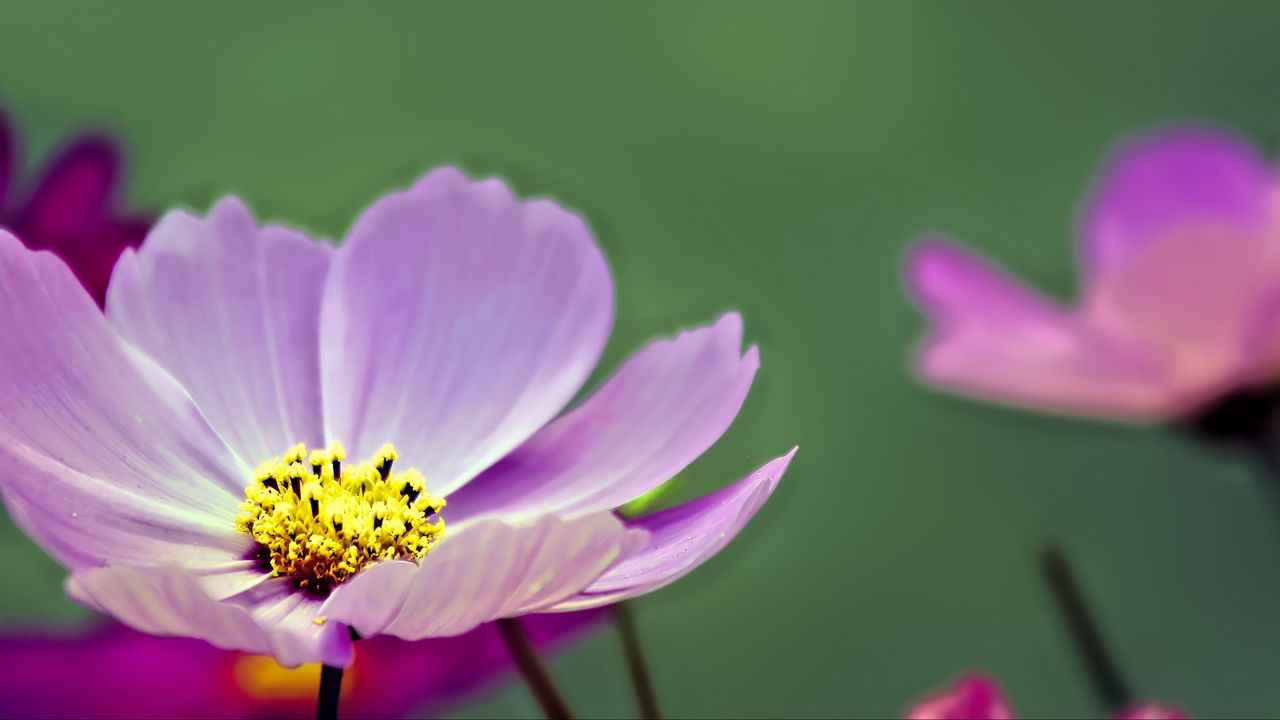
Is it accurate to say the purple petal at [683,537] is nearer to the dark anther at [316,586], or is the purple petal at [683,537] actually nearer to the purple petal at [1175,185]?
the dark anther at [316,586]

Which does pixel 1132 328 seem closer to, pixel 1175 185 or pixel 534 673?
pixel 1175 185

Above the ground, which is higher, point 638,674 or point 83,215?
point 83,215

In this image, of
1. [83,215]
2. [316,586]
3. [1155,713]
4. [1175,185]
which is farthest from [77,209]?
[1175,185]

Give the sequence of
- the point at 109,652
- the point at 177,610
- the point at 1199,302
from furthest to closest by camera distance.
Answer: the point at 1199,302, the point at 109,652, the point at 177,610

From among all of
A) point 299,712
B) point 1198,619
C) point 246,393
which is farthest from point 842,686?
point 246,393

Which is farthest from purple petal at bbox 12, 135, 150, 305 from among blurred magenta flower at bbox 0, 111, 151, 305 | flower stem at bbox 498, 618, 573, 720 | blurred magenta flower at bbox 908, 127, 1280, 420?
blurred magenta flower at bbox 908, 127, 1280, 420

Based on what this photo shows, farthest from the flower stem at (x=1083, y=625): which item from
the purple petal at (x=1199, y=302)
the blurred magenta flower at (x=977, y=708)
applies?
the purple petal at (x=1199, y=302)
